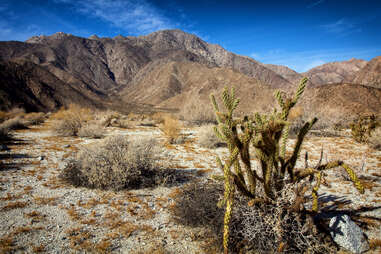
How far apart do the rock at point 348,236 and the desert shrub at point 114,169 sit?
3093mm

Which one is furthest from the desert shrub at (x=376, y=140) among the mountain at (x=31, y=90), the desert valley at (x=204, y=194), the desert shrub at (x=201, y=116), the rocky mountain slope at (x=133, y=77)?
the mountain at (x=31, y=90)

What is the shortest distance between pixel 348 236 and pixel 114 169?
13.0ft

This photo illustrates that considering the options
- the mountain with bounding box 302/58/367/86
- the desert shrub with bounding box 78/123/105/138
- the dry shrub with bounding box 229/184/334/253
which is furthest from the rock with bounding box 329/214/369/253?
the mountain with bounding box 302/58/367/86

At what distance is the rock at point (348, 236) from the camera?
93.4 inches

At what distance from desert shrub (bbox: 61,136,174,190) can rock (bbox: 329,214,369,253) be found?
3.09 m

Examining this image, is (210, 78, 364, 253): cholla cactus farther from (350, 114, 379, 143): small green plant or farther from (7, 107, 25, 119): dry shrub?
(7, 107, 25, 119): dry shrub

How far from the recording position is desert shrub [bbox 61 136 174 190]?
417 cm

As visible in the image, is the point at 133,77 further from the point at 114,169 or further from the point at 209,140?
the point at 114,169

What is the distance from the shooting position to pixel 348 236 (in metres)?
2.40

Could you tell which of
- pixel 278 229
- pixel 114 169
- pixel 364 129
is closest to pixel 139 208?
pixel 114 169

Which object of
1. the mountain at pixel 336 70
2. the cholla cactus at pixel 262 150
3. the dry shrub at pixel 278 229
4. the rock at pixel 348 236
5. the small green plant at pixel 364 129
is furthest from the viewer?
the mountain at pixel 336 70

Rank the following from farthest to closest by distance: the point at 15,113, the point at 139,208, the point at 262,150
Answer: the point at 15,113, the point at 139,208, the point at 262,150

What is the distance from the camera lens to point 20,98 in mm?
45531

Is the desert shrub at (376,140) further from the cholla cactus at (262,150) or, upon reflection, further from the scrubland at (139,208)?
the cholla cactus at (262,150)
